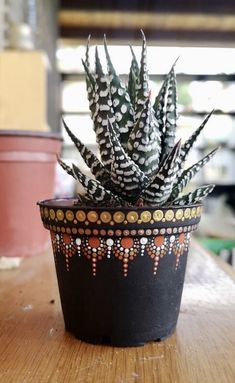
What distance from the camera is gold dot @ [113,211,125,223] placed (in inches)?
16.0

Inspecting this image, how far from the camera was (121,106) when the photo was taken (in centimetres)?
46

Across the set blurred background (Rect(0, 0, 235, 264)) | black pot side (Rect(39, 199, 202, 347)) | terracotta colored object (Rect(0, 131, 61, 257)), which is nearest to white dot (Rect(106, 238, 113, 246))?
black pot side (Rect(39, 199, 202, 347))

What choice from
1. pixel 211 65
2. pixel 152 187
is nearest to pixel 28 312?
pixel 152 187

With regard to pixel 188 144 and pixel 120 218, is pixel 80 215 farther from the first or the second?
pixel 188 144

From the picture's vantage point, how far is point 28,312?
1.77 feet

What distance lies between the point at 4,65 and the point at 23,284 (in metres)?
1.84

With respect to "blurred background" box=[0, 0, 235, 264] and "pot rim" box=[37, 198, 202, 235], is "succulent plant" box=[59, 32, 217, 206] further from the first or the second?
"blurred background" box=[0, 0, 235, 264]

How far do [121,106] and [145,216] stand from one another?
12cm

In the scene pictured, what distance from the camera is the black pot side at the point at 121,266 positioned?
0.41m

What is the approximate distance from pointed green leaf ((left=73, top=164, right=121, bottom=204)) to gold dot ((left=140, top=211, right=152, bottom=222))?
1.7 inches

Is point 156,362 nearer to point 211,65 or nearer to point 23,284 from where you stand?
point 23,284

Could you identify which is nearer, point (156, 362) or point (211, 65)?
point (156, 362)

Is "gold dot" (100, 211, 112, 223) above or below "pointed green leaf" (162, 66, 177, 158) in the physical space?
below

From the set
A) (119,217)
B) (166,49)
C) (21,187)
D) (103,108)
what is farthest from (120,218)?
(166,49)
